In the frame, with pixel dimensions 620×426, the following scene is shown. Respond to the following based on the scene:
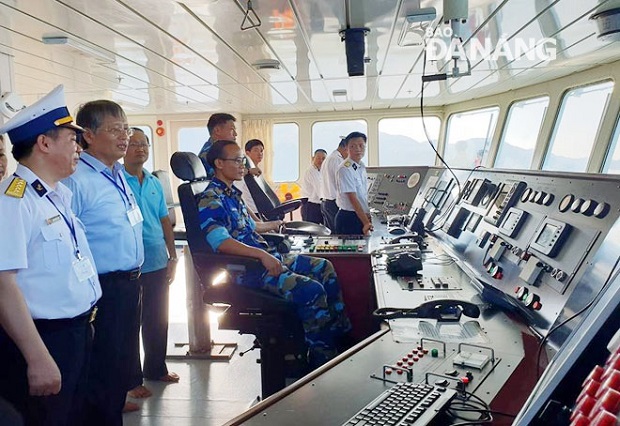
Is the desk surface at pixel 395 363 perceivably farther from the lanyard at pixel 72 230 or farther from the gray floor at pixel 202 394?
the gray floor at pixel 202 394

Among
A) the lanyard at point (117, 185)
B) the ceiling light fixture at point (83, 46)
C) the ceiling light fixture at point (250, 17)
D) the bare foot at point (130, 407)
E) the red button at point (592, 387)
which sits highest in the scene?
the ceiling light fixture at point (83, 46)

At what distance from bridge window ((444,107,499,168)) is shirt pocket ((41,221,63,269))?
5453 mm

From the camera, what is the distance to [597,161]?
4.03 meters

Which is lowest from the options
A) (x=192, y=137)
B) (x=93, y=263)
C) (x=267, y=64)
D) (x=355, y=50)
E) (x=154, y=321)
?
(x=154, y=321)

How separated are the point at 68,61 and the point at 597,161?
15.3ft

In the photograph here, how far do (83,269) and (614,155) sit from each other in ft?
13.7

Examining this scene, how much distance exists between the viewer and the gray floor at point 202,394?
227 cm

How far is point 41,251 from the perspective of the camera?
1342 mm

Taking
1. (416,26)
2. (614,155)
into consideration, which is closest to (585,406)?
(416,26)

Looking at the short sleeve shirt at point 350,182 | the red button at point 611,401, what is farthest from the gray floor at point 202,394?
the red button at point 611,401

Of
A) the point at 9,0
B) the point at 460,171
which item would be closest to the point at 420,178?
the point at 460,171

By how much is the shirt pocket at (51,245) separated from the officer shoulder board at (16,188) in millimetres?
120

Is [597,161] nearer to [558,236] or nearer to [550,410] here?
[558,236]

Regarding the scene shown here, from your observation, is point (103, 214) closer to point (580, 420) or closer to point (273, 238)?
point (273, 238)
